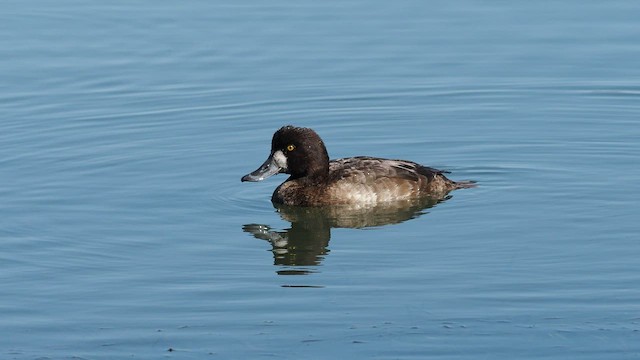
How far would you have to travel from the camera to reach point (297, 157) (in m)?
14.6

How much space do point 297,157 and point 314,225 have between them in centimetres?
114

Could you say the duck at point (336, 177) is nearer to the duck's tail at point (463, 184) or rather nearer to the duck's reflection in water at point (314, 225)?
the duck's tail at point (463, 184)

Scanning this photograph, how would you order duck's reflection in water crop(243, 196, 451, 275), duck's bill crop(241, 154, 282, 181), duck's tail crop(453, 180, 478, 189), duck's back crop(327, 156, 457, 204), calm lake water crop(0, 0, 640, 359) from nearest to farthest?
calm lake water crop(0, 0, 640, 359) < duck's reflection in water crop(243, 196, 451, 275) < duck's back crop(327, 156, 457, 204) < duck's bill crop(241, 154, 282, 181) < duck's tail crop(453, 180, 478, 189)

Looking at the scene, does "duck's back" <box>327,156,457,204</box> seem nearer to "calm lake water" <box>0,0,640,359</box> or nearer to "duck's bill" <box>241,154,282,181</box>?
"calm lake water" <box>0,0,640,359</box>

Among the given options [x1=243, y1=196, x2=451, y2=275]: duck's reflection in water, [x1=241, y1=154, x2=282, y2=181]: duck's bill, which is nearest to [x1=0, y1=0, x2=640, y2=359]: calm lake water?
[x1=243, y1=196, x2=451, y2=275]: duck's reflection in water

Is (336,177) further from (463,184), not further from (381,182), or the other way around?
(463,184)

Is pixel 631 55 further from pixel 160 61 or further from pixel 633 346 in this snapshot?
pixel 633 346

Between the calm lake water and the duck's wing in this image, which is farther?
the duck's wing

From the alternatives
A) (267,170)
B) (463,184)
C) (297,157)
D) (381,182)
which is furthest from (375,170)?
(267,170)

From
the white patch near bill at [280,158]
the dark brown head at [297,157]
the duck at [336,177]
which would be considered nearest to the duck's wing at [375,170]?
the duck at [336,177]

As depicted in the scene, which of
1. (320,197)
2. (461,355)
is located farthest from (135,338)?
(320,197)

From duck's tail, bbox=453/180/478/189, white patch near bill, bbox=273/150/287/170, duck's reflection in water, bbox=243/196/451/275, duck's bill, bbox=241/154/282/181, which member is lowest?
duck's reflection in water, bbox=243/196/451/275

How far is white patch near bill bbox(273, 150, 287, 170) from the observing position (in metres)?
14.6

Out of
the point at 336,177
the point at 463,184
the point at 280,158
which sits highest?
the point at 280,158
